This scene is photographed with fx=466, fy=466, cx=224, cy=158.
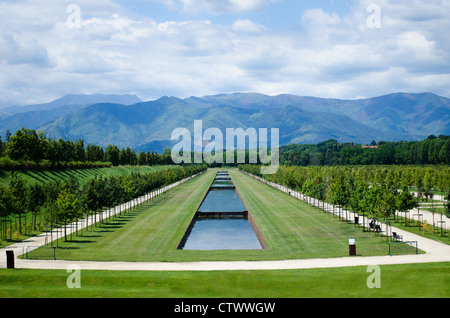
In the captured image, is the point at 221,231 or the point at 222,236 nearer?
the point at 222,236

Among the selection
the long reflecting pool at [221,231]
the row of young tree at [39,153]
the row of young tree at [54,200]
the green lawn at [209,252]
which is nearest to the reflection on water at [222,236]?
the long reflecting pool at [221,231]

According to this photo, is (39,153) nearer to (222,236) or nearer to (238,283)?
(222,236)

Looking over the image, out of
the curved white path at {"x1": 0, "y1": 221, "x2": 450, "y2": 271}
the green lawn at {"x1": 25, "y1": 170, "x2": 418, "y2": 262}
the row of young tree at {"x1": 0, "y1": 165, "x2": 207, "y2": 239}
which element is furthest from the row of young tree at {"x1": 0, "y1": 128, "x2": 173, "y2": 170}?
the curved white path at {"x1": 0, "y1": 221, "x2": 450, "y2": 271}

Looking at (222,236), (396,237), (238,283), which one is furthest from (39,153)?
(238,283)

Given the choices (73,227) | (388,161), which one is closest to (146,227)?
(73,227)

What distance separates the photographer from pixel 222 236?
51.8 meters

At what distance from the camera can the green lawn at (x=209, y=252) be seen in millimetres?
33375

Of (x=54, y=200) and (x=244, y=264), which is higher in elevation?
(x=54, y=200)

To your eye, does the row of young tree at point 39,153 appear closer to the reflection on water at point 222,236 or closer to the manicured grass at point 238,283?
the reflection on water at point 222,236

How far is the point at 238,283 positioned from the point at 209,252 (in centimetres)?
1157

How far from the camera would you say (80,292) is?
23.3 meters

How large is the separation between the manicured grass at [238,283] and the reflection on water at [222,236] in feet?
57.0

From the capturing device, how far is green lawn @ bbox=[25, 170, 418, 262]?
3338 cm
